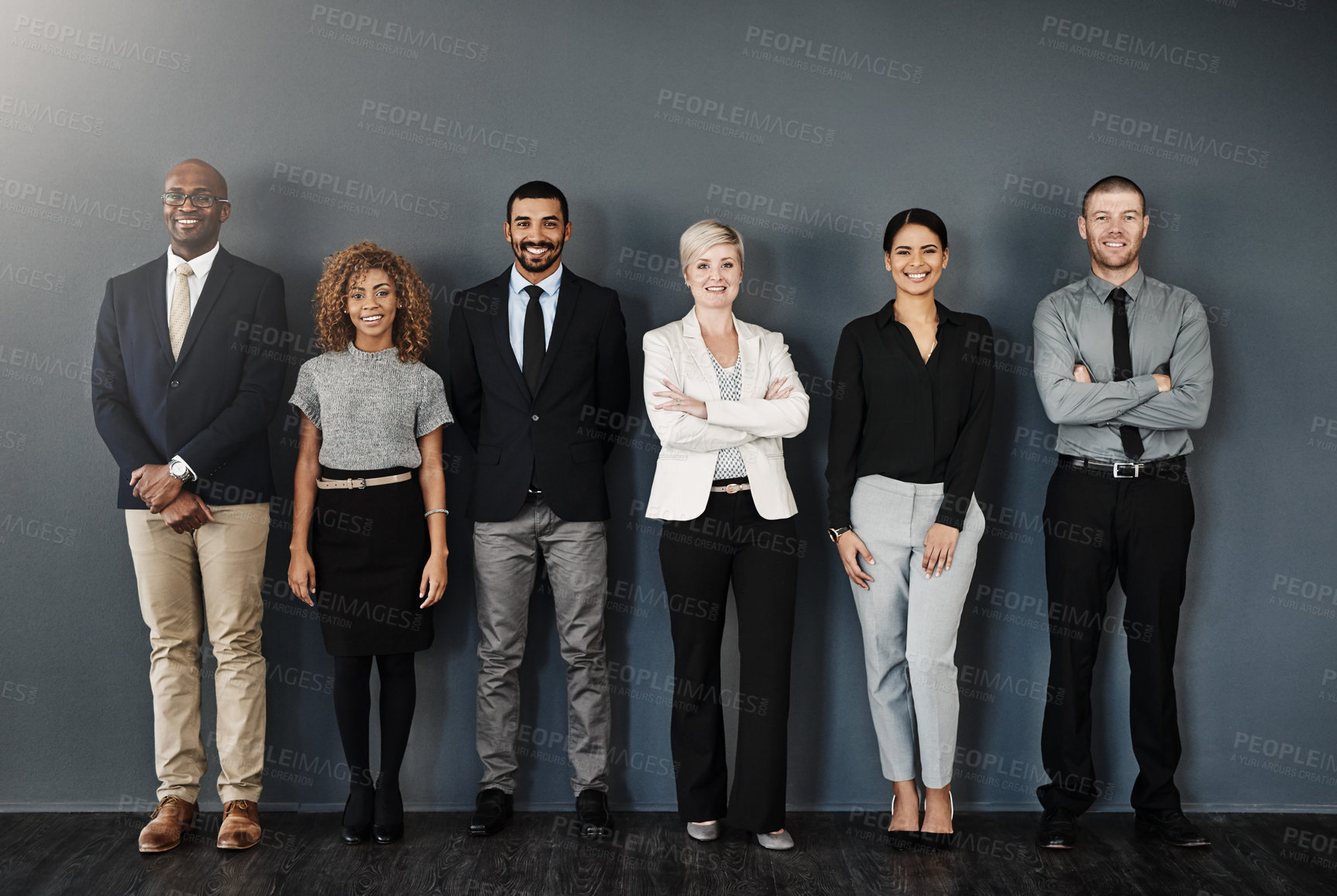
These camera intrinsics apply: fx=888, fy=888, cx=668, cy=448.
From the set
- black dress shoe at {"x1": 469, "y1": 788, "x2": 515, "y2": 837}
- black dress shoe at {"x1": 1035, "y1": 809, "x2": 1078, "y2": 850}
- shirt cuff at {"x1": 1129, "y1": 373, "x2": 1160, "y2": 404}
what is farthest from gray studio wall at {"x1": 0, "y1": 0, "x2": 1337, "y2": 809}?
shirt cuff at {"x1": 1129, "y1": 373, "x2": 1160, "y2": 404}

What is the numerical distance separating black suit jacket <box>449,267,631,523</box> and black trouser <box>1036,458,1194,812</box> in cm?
163

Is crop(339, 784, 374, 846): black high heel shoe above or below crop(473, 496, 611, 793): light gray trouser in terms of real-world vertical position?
below

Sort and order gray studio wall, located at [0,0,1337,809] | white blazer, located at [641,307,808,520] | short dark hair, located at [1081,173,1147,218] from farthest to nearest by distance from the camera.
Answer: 1. gray studio wall, located at [0,0,1337,809]
2. short dark hair, located at [1081,173,1147,218]
3. white blazer, located at [641,307,808,520]

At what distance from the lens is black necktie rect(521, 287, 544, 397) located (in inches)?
120

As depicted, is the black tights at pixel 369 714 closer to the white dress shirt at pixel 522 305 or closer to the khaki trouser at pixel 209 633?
the khaki trouser at pixel 209 633

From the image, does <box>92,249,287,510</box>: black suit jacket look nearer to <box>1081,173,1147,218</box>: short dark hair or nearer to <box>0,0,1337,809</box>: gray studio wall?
<box>0,0,1337,809</box>: gray studio wall

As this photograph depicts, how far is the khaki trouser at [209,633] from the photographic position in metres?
2.96

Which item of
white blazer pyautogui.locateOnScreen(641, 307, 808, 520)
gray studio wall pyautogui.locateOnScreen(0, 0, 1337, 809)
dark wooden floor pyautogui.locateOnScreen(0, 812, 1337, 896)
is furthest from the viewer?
gray studio wall pyautogui.locateOnScreen(0, 0, 1337, 809)


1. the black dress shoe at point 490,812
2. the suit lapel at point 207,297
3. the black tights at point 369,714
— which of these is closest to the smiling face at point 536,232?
the suit lapel at point 207,297

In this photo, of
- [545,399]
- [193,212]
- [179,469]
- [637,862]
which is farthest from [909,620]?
[193,212]

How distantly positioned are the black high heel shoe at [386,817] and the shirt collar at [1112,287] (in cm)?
297

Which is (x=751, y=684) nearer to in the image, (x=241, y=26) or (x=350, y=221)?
(x=350, y=221)

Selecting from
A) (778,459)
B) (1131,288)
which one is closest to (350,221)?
(778,459)

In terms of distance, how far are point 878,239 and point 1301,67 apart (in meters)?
1.81
